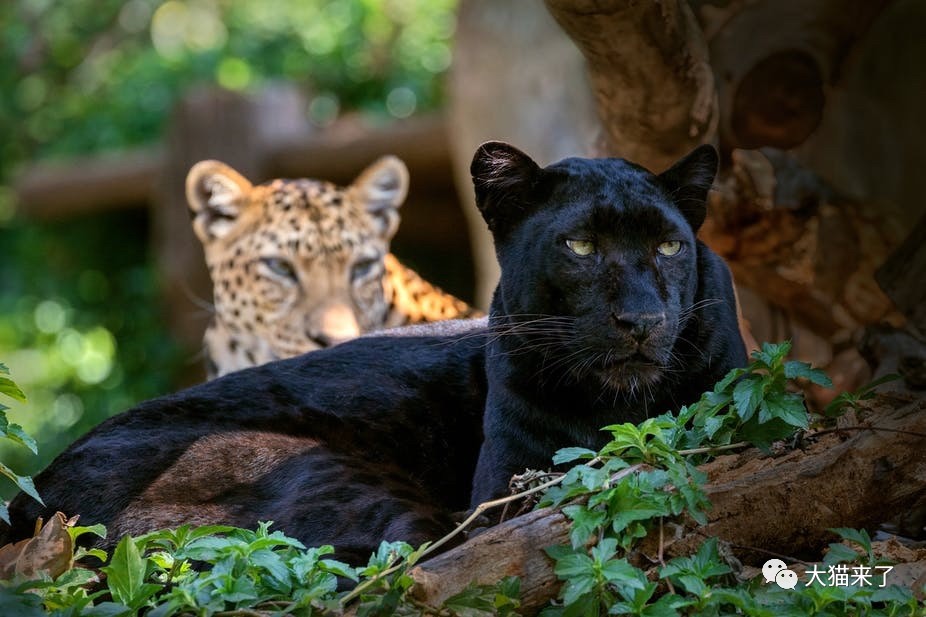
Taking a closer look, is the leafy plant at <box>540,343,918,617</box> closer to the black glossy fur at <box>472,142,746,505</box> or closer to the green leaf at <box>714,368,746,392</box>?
the green leaf at <box>714,368,746,392</box>

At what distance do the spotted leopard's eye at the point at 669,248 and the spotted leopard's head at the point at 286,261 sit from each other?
3.22m

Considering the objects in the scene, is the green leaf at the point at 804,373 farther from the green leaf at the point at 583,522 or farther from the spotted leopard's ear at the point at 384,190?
the spotted leopard's ear at the point at 384,190

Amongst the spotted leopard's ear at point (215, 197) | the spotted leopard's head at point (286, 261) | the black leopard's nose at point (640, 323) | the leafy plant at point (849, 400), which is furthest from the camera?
the spotted leopard's ear at point (215, 197)

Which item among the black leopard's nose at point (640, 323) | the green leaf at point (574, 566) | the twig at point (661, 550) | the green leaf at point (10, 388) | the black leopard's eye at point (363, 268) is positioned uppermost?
the green leaf at point (10, 388)

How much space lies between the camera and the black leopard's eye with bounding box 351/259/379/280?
24.8 ft

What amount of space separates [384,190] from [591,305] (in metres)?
4.27

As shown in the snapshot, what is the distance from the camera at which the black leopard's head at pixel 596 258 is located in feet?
13.2

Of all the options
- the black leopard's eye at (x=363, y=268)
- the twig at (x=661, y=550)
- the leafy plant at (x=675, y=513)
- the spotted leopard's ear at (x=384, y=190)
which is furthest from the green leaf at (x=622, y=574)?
the spotted leopard's ear at (x=384, y=190)

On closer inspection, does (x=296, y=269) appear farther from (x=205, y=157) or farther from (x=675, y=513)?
(x=205, y=157)

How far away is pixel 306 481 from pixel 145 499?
1.56 ft

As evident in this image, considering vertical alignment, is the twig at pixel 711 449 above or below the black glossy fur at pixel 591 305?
below

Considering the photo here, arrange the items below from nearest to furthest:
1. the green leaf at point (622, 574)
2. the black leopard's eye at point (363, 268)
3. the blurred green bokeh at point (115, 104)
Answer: the green leaf at point (622, 574) < the black leopard's eye at point (363, 268) < the blurred green bokeh at point (115, 104)

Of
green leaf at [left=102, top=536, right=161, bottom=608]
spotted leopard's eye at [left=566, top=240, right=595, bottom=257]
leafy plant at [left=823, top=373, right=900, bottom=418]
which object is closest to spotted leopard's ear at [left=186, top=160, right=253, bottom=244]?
spotted leopard's eye at [left=566, top=240, right=595, bottom=257]

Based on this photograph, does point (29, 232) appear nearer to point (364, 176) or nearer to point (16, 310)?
point (16, 310)
